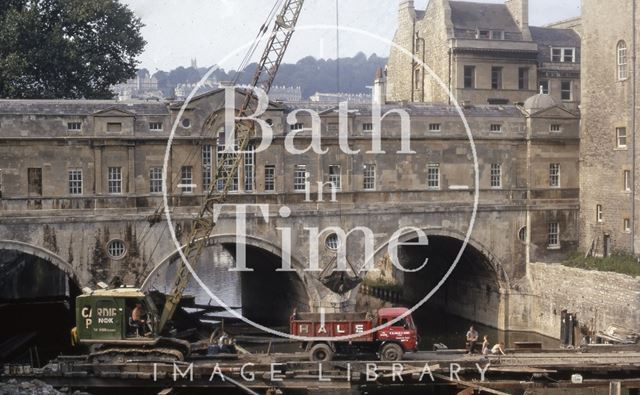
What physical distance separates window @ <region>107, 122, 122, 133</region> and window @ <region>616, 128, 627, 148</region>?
82.9ft

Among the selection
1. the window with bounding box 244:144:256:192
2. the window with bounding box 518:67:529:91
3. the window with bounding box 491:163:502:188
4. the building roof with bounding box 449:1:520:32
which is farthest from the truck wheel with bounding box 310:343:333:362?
the window with bounding box 518:67:529:91

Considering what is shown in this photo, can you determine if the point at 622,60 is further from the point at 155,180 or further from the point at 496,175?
the point at 155,180

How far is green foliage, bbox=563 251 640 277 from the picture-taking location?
46938 millimetres

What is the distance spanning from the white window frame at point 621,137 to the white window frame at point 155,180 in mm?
23423

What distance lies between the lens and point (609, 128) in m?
50.7

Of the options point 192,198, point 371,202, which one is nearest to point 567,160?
point 371,202

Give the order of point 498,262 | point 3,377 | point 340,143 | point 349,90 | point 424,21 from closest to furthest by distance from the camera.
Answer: point 3,377 → point 340,143 → point 498,262 → point 424,21 → point 349,90

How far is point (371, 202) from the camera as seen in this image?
49125 mm

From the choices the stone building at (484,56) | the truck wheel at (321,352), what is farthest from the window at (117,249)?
the stone building at (484,56)

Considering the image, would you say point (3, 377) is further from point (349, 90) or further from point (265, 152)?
point (349, 90)

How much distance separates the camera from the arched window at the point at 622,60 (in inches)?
1955

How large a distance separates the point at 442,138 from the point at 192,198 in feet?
44.2

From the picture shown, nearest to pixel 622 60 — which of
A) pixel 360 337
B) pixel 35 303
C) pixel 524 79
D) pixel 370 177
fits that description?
pixel 370 177

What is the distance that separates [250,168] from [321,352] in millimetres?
14166
